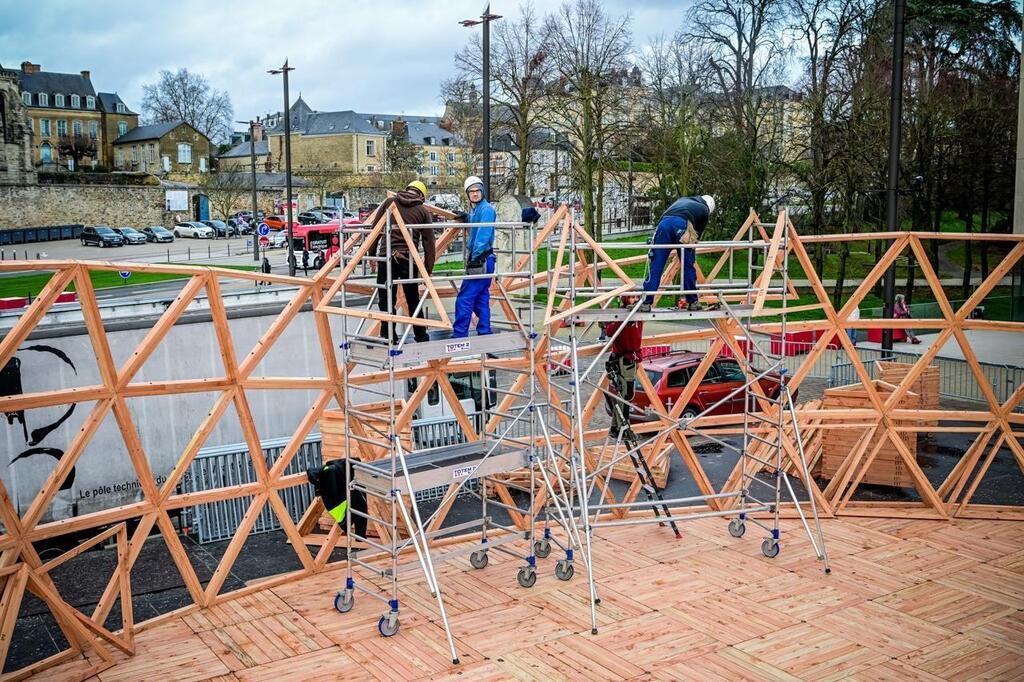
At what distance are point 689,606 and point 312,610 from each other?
4.19 m

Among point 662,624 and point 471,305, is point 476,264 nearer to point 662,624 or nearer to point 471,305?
point 471,305

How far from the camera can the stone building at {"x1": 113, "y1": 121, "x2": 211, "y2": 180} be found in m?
80.6

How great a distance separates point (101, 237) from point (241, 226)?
10.8 metres

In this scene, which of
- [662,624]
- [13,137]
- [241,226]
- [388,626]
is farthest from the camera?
[241,226]

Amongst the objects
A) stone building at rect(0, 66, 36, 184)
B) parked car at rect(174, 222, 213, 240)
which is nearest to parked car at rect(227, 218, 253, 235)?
parked car at rect(174, 222, 213, 240)

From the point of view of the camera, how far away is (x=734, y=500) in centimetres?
1480

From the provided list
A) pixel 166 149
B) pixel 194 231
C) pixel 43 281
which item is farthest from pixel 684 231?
pixel 166 149

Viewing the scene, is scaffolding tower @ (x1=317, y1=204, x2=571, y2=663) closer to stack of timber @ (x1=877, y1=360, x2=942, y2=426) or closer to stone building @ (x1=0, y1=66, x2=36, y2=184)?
stack of timber @ (x1=877, y1=360, x2=942, y2=426)

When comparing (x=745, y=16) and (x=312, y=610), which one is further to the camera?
(x=745, y=16)

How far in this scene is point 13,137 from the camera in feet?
206

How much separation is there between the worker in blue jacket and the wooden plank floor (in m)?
3.12

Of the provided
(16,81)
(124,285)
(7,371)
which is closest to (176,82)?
(16,81)

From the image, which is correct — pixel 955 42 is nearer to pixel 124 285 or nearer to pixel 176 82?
pixel 124 285

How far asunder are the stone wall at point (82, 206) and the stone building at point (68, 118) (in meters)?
22.2
